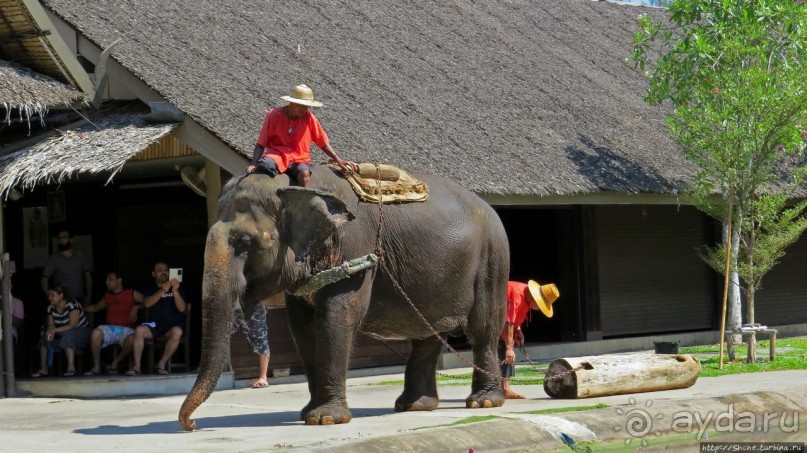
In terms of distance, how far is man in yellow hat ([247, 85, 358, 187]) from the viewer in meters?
10.5

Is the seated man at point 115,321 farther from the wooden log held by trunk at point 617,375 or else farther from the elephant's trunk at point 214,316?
the elephant's trunk at point 214,316

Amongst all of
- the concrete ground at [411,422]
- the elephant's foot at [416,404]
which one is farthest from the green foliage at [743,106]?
the elephant's foot at [416,404]

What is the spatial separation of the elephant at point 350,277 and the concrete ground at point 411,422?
438 millimetres

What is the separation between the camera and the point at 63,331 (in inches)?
593

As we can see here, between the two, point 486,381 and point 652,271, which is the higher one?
point 652,271

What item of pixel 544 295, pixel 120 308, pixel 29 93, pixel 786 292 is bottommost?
pixel 786 292

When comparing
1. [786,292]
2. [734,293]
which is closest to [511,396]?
[734,293]

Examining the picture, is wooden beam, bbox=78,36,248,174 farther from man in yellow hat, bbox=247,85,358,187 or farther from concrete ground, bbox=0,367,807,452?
man in yellow hat, bbox=247,85,358,187

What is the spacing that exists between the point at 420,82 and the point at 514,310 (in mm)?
6113

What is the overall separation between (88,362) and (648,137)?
8.88 metres

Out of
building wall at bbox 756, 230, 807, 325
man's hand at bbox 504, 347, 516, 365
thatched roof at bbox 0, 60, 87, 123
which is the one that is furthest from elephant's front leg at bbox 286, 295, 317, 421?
building wall at bbox 756, 230, 807, 325

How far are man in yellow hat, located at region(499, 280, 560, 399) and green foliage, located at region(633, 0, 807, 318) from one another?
13.0ft

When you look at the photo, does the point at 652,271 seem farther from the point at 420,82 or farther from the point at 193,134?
the point at 193,134

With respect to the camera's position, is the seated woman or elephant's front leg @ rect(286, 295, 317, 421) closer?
elephant's front leg @ rect(286, 295, 317, 421)
